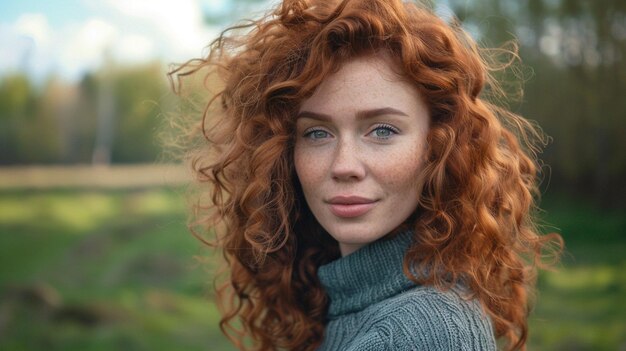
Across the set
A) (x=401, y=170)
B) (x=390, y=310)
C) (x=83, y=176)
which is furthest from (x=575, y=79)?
(x=83, y=176)

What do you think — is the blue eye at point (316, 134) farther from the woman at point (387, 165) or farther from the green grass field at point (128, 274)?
the green grass field at point (128, 274)

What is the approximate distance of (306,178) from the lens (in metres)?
1.92

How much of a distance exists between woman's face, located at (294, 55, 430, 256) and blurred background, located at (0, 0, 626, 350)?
250 cm

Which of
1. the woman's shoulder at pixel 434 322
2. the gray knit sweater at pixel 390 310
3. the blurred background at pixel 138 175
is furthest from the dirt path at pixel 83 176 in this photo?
the woman's shoulder at pixel 434 322

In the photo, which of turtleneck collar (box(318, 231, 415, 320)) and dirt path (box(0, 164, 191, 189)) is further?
dirt path (box(0, 164, 191, 189))

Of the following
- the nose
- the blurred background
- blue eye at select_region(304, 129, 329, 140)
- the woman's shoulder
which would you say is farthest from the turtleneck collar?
the blurred background

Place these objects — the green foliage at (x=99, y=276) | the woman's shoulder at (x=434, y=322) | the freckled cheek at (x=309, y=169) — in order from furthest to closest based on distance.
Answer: the green foliage at (x=99, y=276) → the freckled cheek at (x=309, y=169) → the woman's shoulder at (x=434, y=322)

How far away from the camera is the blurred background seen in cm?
426

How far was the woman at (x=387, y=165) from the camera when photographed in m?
1.80

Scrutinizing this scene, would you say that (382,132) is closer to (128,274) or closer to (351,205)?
(351,205)

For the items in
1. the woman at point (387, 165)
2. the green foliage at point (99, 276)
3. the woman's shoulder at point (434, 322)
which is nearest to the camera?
the woman's shoulder at point (434, 322)

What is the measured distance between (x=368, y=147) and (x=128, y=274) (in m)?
3.24

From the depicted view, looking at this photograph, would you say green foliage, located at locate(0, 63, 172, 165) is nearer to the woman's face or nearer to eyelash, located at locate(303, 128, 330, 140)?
eyelash, located at locate(303, 128, 330, 140)

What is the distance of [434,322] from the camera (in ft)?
5.25
